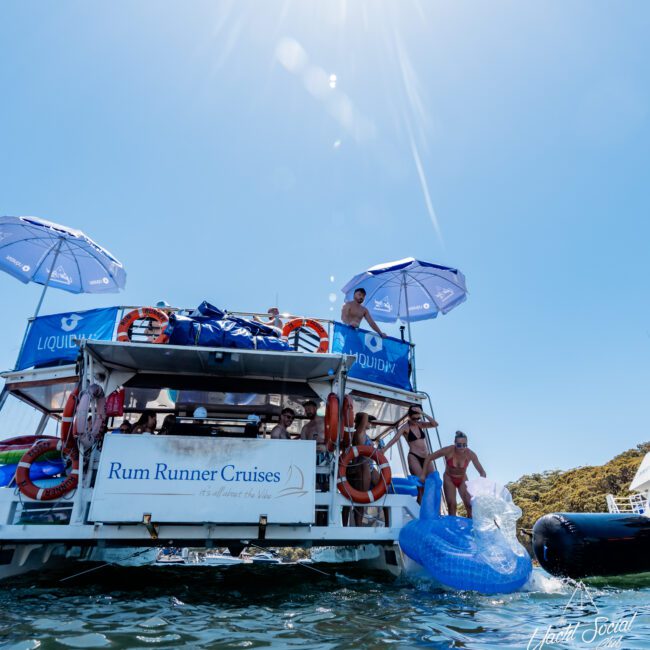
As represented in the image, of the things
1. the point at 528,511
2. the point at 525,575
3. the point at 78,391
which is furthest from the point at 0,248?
the point at 528,511

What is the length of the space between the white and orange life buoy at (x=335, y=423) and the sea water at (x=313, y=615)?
69.3 inches

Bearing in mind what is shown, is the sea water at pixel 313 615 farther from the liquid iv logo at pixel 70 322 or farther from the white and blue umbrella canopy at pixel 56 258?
the white and blue umbrella canopy at pixel 56 258

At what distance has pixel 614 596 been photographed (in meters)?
5.60

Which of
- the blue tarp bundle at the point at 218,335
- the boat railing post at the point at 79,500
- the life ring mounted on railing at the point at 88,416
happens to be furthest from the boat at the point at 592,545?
the life ring mounted on railing at the point at 88,416

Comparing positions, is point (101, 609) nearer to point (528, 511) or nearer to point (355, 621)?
point (355, 621)

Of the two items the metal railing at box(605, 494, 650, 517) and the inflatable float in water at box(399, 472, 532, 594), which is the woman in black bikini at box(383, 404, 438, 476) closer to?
the inflatable float in water at box(399, 472, 532, 594)

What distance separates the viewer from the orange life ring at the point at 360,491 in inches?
245

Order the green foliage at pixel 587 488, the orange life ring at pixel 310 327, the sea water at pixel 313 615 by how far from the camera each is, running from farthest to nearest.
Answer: the green foliage at pixel 587 488 < the orange life ring at pixel 310 327 < the sea water at pixel 313 615

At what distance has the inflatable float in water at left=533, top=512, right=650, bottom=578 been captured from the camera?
20.8 ft

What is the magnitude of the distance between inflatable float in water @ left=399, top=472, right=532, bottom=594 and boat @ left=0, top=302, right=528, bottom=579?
1.30 ft

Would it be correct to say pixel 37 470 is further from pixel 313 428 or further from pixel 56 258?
pixel 56 258

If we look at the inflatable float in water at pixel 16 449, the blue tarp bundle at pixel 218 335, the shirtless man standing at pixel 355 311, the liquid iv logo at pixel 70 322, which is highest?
the shirtless man standing at pixel 355 311

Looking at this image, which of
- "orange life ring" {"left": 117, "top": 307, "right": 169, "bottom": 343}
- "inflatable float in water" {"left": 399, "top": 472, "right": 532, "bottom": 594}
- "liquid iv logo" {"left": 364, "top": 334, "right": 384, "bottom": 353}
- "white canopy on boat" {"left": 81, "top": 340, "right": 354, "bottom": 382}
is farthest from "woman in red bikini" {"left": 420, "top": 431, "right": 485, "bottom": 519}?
"orange life ring" {"left": 117, "top": 307, "right": 169, "bottom": 343}

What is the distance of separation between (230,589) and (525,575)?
3.52 metres
